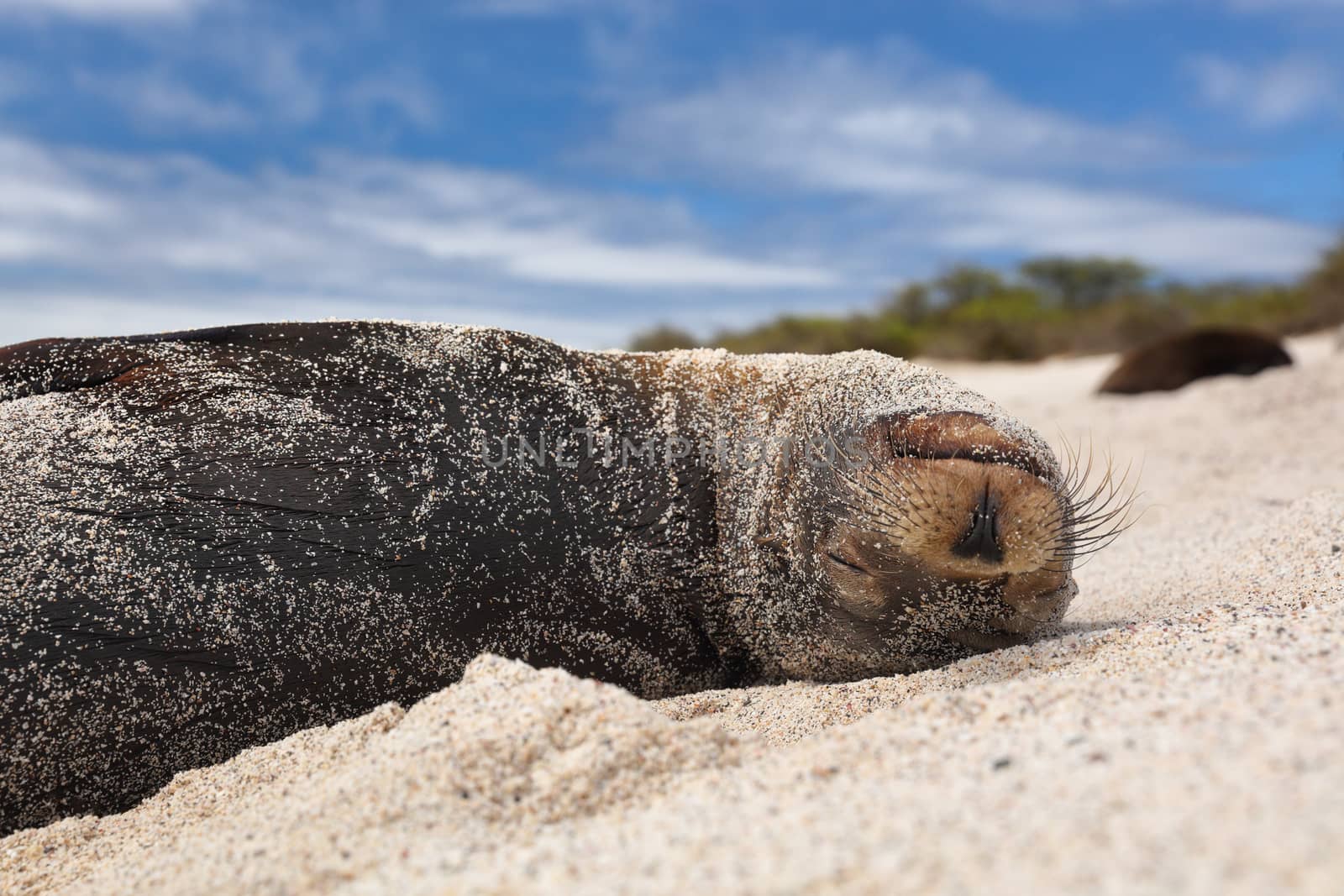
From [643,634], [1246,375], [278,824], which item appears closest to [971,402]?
[643,634]

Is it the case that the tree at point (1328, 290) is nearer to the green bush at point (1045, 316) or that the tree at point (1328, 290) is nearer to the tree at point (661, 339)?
the green bush at point (1045, 316)

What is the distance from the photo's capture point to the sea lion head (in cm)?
264

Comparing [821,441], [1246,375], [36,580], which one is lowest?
[36,580]

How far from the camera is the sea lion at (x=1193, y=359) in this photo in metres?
10.8

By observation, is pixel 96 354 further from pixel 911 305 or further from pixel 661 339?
pixel 911 305

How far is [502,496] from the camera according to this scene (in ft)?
10.2

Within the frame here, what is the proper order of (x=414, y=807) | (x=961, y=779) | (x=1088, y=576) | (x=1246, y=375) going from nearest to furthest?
(x=961, y=779)
(x=414, y=807)
(x=1088, y=576)
(x=1246, y=375)

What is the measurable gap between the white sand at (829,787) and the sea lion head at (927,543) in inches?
4.8

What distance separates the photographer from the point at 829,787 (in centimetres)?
187

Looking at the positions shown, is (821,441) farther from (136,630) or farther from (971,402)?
(136,630)

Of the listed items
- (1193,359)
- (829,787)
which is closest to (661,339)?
(1193,359)

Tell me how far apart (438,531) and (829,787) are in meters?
1.55

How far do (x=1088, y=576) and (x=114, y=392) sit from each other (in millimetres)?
4001

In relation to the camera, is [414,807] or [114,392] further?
[114,392]
